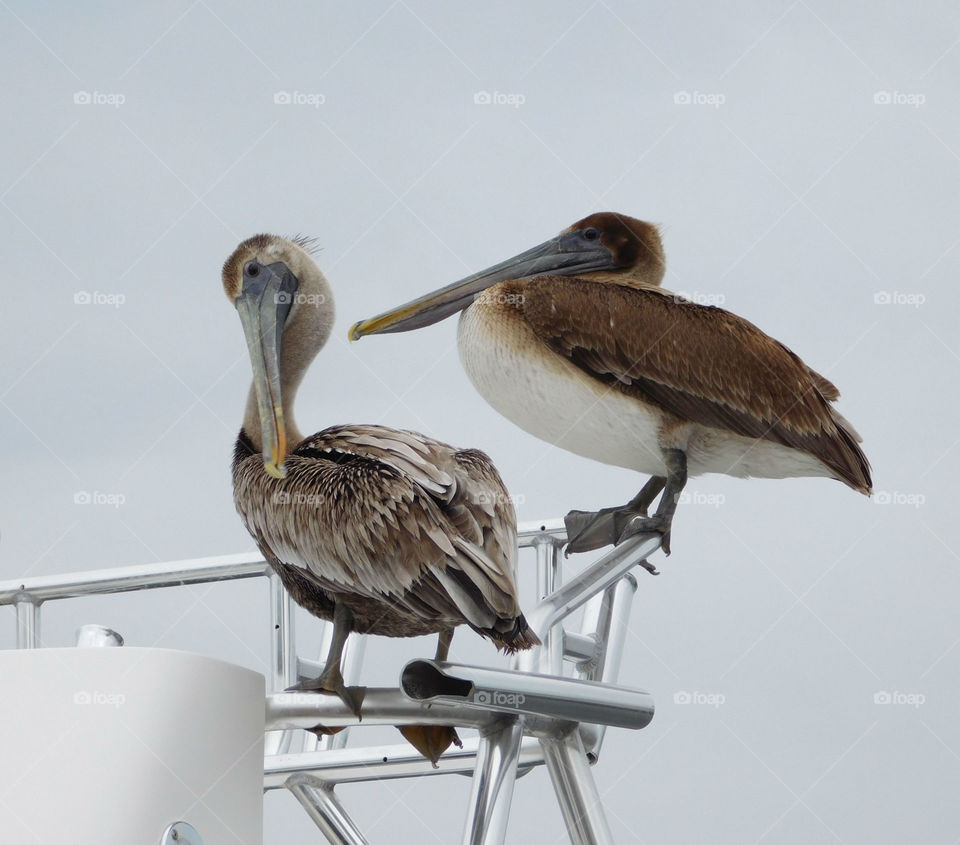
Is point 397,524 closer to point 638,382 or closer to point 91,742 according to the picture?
point 91,742

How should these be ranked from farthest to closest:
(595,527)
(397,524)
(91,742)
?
1. (595,527)
2. (397,524)
3. (91,742)

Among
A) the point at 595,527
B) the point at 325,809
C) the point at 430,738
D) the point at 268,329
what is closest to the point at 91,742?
the point at 430,738

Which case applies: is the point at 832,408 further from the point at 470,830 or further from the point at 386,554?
the point at 470,830

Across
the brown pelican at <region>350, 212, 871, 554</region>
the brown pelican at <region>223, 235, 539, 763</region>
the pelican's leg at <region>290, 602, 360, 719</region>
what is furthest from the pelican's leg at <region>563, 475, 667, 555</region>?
the pelican's leg at <region>290, 602, 360, 719</region>

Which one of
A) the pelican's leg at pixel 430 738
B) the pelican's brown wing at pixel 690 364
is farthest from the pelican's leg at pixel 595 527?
the pelican's leg at pixel 430 738

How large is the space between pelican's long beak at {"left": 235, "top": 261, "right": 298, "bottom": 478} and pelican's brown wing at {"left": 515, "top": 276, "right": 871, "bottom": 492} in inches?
24.8

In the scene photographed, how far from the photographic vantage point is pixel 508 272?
10.9 ft

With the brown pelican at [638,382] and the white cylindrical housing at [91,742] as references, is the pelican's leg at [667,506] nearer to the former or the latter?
the brown pelican at [638,382]

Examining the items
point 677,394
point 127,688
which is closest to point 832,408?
→ point 677,394

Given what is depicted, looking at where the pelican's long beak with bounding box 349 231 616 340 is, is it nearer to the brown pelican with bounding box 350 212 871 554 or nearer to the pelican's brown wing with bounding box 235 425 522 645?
the brown pelican with bounding box 350 212 871 554

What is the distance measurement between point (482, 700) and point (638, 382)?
1.62 meters

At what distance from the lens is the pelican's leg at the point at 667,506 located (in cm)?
276

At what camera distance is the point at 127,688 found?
149 cm

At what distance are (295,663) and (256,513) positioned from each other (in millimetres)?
394
